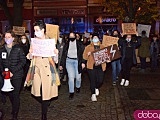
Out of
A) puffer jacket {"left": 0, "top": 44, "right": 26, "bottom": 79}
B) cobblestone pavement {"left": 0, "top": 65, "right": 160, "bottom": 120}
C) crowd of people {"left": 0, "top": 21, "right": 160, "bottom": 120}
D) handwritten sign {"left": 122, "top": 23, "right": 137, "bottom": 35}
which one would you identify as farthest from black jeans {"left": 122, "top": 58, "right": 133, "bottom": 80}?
puffer jacket {"left": 0, "top": 44, "right": 26, "bottom": 79}

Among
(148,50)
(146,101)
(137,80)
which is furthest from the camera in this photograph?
(148,50)

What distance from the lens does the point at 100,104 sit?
903 centimetres

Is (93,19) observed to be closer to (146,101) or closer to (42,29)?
(146,101)

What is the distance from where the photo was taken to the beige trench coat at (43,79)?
7.05m

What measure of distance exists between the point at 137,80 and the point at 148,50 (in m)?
3.26

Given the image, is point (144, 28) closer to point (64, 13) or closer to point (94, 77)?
point (94, 77)

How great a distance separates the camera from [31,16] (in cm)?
2797

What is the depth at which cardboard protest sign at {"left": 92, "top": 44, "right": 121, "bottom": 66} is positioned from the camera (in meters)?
9.51

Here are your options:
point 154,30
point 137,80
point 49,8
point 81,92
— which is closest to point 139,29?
point 137,80

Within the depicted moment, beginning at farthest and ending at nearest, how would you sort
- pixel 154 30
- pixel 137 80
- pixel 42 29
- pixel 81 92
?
pixel 154 30
pixel 137 80
pixel 81 92
pixel 42 29

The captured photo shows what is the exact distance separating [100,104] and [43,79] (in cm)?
245

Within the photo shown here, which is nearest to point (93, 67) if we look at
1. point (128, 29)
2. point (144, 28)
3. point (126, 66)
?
point (126, 66)

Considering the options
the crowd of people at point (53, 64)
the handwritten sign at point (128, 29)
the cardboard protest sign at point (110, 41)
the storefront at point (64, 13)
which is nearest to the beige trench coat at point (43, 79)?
the crowd of people at point (53, 64)

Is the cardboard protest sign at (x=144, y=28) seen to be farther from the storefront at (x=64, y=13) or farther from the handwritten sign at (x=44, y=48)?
the storefront at (x=64, y=13)
